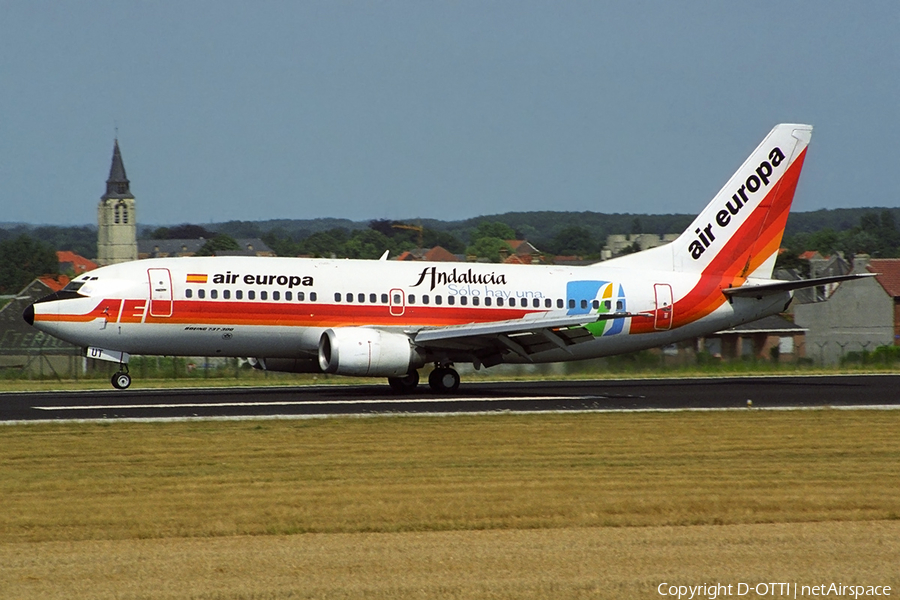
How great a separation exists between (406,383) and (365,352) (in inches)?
137

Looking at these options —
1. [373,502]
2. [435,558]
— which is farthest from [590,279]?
[435,558]

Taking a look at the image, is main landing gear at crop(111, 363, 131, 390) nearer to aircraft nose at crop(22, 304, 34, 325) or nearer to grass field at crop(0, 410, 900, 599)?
aircraft nose at crop(22, 304, 34, 325)

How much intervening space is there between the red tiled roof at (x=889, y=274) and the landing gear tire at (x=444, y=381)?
5477 centimetres

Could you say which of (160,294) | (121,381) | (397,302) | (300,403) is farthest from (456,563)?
(121,381)

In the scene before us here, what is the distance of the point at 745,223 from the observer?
3941 centimetres

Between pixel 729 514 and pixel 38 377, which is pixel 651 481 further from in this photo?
pixel 38 377

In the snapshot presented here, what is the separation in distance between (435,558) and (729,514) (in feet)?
14.8

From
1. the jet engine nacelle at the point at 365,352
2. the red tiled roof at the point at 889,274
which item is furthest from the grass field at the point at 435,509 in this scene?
the red tiled roof at the point at 889,274

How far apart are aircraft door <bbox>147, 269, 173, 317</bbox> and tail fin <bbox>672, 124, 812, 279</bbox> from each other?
54.5ft

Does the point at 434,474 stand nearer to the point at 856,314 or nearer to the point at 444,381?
the point at 444,381

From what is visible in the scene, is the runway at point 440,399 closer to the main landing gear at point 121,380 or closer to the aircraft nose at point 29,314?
the main landing gear at point 121,380

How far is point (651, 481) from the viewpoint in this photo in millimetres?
17719

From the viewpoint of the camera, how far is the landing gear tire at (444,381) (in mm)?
35281

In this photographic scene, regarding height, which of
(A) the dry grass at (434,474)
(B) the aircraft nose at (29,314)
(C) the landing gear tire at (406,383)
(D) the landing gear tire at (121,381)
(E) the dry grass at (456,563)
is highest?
(B) the aircraft nose at (29,314)
